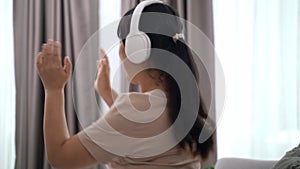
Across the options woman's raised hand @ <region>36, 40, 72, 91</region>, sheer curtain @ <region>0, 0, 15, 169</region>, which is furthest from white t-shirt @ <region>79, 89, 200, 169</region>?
sheer curtain @ <region>0, 0, 15, 169</region>

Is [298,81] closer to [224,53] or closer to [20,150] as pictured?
[224,53]

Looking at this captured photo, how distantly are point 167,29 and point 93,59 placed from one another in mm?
2154

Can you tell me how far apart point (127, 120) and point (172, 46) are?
17 centimetres

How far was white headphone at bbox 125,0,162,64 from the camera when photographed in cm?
82

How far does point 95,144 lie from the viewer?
804 millimetres

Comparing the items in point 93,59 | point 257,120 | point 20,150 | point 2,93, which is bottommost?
point 20,150

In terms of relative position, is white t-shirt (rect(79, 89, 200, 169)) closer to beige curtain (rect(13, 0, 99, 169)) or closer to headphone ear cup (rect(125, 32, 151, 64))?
headphone ear cup (rect(125, 32, 151, 64))

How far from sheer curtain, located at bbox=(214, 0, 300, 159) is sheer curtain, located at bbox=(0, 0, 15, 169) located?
1.48 meters

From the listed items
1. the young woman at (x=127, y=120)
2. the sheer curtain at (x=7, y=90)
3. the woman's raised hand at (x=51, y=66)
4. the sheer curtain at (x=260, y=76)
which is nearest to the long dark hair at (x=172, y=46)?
the young woman at (x=127, y=120)

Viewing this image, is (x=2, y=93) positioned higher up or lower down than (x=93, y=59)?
lower down

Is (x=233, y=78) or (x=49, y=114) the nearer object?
(x=49, y=114)

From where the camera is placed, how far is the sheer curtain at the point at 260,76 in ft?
9.65

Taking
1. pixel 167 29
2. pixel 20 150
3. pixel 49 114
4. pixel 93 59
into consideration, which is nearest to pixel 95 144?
pixel 49 114

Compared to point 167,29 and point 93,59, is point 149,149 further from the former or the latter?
point 93,59
